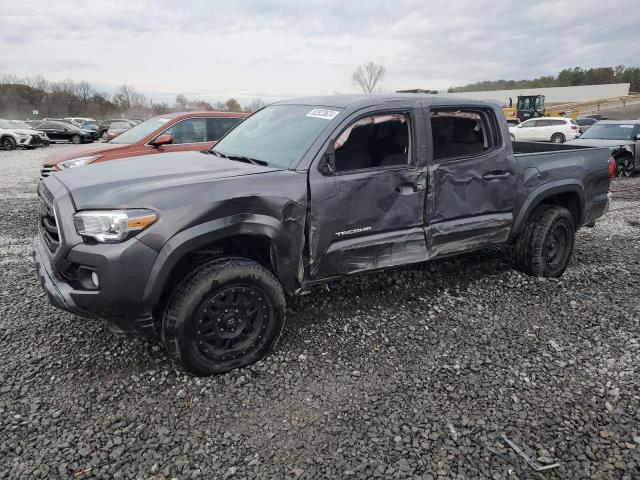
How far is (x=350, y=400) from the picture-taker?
291cm

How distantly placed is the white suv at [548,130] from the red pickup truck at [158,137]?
18556mm

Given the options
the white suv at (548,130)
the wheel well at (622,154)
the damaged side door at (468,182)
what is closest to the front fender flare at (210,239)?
the damaged side door at (468,182)

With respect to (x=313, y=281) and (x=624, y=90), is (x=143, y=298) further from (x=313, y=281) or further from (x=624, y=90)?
(x=624, y=90)

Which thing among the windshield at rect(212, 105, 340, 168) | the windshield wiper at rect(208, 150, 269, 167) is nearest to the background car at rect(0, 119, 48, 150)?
the windshield at rect(212, 105, 340, 168)

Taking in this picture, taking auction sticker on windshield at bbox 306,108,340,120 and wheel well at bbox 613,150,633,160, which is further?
wheel well at bbox 613,150,633,160

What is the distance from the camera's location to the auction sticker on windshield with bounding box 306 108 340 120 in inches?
139

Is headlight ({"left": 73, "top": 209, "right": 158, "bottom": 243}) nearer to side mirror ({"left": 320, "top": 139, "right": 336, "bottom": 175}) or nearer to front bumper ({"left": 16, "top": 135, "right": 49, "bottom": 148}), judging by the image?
side mirror ({"left": 320, "top": 139, "right": 336, "bottom": 175})

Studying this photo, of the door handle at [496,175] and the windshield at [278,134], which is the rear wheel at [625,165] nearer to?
the door handle at [496,175]

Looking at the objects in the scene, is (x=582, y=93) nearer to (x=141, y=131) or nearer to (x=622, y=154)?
(x=622, y=154)

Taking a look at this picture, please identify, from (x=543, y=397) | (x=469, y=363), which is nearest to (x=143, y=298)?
(x=469, y=363)

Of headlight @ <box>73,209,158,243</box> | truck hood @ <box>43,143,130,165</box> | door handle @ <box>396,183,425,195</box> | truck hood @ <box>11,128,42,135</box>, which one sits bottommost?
headlight @ <box>73,209,158,243</box>

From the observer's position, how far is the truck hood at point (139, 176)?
2791 millimetres

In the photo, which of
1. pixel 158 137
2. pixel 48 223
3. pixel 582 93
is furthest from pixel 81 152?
pixel 582 93

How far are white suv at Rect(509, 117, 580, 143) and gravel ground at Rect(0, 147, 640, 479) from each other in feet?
68.5
